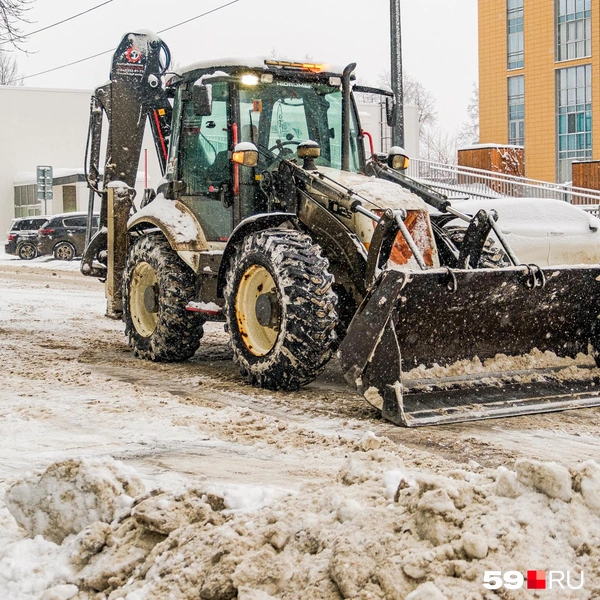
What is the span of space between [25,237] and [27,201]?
15019 millimetres

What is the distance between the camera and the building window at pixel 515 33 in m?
39.9

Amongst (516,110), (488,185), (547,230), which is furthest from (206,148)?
(516,110)

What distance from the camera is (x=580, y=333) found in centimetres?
726

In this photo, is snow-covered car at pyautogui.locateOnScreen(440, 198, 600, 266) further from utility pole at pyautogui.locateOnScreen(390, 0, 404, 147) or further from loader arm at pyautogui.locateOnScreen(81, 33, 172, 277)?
loader arm at pyautogui.locateOnScreen(81, 33, 172, 277)

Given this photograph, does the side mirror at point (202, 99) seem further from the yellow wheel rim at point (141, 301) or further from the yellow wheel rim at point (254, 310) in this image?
the yellow wheel rim at point (141, 301)

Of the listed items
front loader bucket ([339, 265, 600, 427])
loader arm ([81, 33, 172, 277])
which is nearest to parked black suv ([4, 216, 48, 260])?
loader arm ([81, 33, 172, 277])

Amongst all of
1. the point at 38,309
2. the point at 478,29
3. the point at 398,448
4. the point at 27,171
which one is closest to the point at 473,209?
the point at 38,309

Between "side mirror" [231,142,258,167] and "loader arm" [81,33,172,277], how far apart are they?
8.30ft

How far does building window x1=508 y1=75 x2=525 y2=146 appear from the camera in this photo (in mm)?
40312

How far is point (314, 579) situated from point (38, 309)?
38.0 feet

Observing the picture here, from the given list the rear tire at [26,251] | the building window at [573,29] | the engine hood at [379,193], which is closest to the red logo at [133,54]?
the engine hood at [379,193]

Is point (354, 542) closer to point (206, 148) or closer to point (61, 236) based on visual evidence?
point (206, 148)

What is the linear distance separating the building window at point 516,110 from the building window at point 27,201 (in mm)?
19757

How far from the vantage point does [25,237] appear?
2853cm
